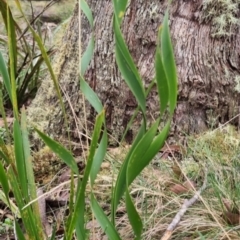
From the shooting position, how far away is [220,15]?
5.40 feet

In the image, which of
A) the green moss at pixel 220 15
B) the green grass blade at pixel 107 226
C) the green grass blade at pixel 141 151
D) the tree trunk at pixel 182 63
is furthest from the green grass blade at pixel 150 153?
the green moss at pixel 220 15

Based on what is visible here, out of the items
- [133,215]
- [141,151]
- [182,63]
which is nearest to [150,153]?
[141,151]

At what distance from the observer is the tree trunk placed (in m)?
1.65

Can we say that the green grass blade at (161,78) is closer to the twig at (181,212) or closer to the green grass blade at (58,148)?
the green grass blade at (58,148)

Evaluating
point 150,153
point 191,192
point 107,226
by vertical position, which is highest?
Result: point 150,153

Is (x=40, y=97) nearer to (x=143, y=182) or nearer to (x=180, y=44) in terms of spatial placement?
(x=180, y=44)

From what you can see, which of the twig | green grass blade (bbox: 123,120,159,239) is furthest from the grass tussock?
green grass blade (bbox: 123,120,159,239)

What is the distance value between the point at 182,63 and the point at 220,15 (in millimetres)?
207

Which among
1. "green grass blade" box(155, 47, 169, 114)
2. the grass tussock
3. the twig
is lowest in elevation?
the grass tussock

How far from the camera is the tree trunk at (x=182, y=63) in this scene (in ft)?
5.41

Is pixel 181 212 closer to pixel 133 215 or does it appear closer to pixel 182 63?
pixel 133 215

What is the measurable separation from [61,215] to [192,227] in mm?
365

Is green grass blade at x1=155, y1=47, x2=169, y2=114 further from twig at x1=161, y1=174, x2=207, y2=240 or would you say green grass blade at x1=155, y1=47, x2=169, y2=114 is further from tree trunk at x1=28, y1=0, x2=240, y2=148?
tree trunk at x1=28, y1=0, x2=240, y2=148

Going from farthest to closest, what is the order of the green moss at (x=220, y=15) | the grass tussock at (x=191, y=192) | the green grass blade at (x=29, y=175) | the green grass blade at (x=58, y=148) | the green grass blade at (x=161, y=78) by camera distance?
the green moss at (x=220, y=15)
the grass tussock at (x=191, y=192)
the green grass blade at (x=29, y=175)
the green grass blade at (x=58, y=148)
the green grass blade at (x=161, y=78)
